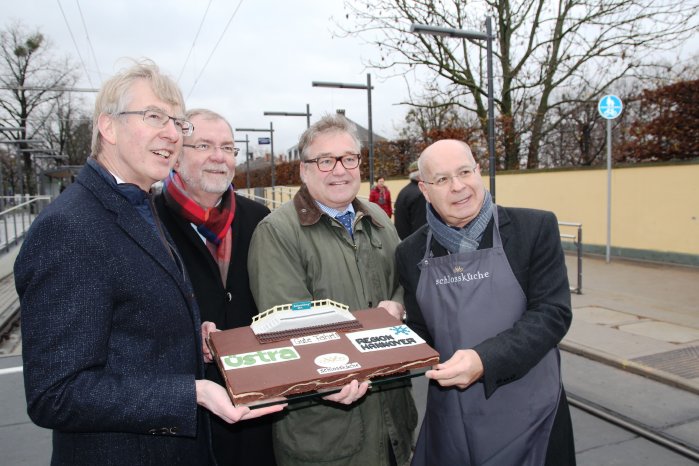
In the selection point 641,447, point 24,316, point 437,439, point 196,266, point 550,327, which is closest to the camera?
point 24,316

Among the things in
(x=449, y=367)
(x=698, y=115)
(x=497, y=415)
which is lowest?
(x=497, y=415)

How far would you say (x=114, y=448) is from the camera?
1.56 metres

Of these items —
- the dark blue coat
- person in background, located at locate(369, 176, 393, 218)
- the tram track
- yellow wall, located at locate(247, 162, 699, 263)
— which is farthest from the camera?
person in background, located at locate(369, 176, 393, 218)

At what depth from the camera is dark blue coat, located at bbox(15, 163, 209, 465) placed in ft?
4.43

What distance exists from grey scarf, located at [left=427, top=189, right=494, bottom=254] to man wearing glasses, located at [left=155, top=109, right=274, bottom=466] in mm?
1008

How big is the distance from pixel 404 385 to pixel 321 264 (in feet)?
2.11

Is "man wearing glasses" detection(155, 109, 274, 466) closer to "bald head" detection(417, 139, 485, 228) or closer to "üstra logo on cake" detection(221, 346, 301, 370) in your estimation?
"üstra logo on cake" detection(221, 346, 301, 370)

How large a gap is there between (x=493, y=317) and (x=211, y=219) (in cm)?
143

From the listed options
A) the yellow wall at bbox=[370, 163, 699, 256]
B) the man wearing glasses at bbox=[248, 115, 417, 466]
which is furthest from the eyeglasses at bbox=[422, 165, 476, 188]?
the yellow wall at bbox=[370, 163, 699, 256]

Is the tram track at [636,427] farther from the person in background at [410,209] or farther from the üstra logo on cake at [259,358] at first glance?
the person in background at [410,209]

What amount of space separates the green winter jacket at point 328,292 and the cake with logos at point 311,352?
24cm

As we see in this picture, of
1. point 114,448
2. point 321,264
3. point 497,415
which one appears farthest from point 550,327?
point 114,448

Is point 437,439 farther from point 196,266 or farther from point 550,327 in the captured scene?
point 196,266

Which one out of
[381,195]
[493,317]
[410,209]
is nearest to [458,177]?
[493,317]
